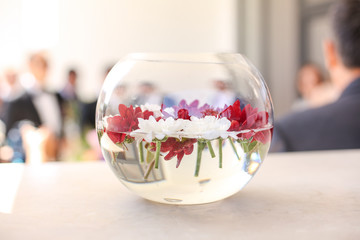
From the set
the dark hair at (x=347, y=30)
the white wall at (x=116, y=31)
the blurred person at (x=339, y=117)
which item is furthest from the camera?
the white wall at (x=116, y=31)

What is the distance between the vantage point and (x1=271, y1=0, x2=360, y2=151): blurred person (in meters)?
1.14

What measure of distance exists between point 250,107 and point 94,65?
6158 millimetres

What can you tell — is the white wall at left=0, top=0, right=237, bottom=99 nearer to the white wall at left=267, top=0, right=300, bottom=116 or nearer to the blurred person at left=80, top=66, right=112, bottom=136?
the white wall at left=267, top=0, right=300, bottom=116

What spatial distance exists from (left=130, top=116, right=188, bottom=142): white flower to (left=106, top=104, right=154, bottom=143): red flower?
0.03 ft

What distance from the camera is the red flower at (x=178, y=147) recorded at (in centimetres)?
40

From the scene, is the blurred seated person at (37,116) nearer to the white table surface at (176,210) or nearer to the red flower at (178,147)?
the white table surface at (176,210)

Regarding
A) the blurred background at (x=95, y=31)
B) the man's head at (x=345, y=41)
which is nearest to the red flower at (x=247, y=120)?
the man's head at (x=345, y=41)

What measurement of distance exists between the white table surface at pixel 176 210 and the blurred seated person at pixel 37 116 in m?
2.45

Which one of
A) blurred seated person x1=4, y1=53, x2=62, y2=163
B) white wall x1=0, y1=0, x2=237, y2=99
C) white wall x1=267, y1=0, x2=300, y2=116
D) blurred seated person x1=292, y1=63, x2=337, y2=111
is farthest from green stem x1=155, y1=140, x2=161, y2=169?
white wall x1=0, y1=0, x2=237, y2=99

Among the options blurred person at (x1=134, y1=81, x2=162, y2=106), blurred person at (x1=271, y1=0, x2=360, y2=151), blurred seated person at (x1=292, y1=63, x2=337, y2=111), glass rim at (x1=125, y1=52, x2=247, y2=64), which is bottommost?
blurred seated person at (x1=292, y1=63, x2=337, y2=111)

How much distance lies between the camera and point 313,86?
149 inches

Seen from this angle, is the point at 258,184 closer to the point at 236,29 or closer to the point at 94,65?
the point at 236,29

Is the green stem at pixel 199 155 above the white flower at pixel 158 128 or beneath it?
beneath

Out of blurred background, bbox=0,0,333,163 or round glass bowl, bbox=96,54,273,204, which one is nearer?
round glass bowl, bbox=96,54,273,204
